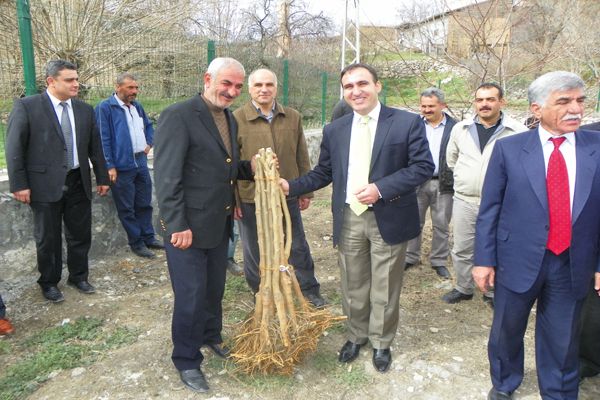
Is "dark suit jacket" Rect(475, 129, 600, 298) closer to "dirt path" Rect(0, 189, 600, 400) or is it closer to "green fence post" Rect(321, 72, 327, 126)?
"dirt path" Rect(0, 189, 600, 400)

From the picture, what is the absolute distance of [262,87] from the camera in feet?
12.1

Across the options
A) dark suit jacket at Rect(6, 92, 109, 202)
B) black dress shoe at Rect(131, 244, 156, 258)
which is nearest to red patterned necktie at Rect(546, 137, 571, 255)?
dark suit jacket at Rect(6, 92, 109, 202)

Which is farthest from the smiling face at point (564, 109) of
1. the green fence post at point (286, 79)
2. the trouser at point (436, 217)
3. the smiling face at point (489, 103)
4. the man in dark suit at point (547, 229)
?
the green fence post at point (286, 79)

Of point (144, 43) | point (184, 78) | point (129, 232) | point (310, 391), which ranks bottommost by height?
point (310, 391)

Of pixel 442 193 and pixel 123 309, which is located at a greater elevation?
pixel 442 193

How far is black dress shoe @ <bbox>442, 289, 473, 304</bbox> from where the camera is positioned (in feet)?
13.8

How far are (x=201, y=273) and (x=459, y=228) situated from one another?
2.35 meters

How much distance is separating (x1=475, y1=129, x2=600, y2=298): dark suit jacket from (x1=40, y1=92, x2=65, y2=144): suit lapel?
3296 mm

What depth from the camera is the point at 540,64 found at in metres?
4.77

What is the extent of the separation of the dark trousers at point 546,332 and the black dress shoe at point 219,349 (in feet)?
5.69

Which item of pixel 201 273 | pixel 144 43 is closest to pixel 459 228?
pixel 201 273

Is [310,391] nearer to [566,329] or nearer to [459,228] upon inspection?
[566,329]

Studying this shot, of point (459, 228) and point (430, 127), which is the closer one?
point (459, 228)

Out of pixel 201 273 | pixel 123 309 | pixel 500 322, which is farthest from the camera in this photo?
pixel 123 309
